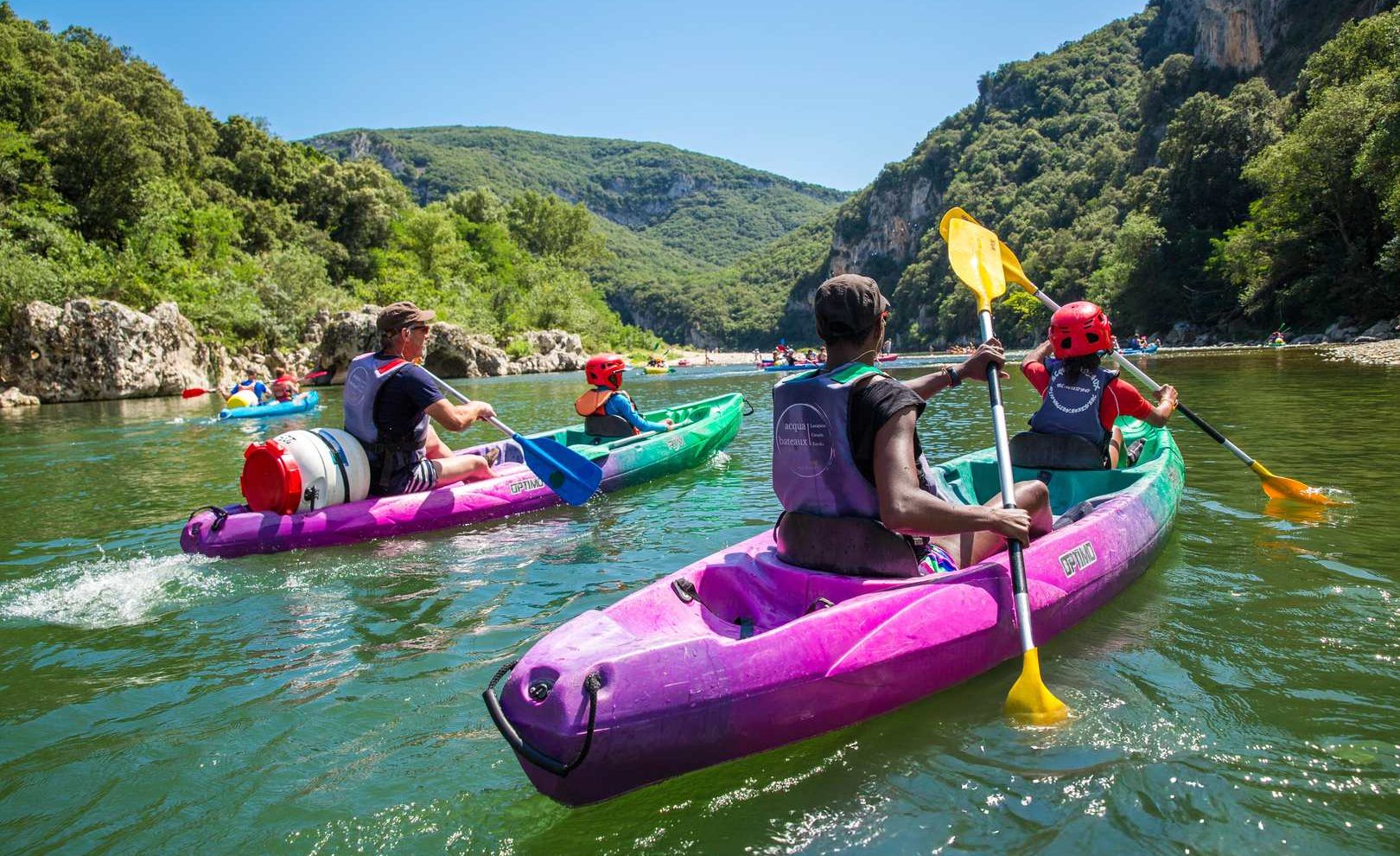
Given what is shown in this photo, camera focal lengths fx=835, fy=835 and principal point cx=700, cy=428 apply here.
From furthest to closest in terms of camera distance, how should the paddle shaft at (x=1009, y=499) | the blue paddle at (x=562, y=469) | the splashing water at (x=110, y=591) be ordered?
the blue paddle at (x=562, y=469) → the splashing water at (x=110, y=591) → the paddle shaft at (x=1009, y=499)

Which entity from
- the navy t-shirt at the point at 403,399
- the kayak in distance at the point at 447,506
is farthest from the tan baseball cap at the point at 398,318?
the kayak in distance at the point at 447,506

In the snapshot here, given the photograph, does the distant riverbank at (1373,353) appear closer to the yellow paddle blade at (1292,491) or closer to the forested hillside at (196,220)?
the yellow paddle blade at (1292,491)

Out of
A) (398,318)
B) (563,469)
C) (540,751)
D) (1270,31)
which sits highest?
(1270,31)

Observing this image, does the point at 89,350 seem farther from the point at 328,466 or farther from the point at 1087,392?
the point at 1087,392

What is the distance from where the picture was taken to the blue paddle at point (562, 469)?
7816mm

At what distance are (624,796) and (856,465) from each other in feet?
5.02

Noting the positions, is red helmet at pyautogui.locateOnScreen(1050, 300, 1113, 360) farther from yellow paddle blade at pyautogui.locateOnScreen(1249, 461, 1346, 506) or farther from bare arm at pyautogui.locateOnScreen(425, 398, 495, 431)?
bare arm at pyautogui.locateOnScreen(425, 398, 495, 431)

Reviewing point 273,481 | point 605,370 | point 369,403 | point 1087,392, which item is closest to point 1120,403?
point 1087,392

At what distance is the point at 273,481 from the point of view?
670cm

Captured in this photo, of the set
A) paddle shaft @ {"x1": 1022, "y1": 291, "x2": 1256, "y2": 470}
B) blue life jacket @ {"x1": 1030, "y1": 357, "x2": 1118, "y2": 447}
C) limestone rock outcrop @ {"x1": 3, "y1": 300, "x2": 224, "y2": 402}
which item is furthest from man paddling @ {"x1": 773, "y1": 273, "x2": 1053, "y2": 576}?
limestone rock outcrop @ {"x1": 3, "y1": 300, "x2": 224, "y2": 402}

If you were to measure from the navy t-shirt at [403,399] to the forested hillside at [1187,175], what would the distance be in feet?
102

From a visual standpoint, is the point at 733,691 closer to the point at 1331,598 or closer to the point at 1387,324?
the point at 1331,598

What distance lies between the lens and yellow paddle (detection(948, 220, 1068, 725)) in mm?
3453

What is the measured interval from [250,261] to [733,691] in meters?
42.4
